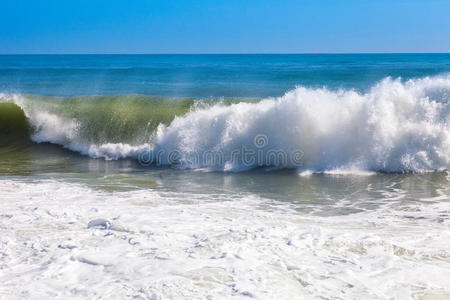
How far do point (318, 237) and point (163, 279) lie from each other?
186cm

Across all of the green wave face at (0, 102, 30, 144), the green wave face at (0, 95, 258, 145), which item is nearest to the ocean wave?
the green wave face at (0, 95, 258, 145)

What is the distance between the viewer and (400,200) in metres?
7.02

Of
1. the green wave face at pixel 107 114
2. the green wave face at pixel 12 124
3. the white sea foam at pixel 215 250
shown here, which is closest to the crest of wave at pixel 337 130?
the green wave face at pixel 107 114

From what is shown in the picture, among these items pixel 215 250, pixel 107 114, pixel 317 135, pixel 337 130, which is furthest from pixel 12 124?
pixel 215 250

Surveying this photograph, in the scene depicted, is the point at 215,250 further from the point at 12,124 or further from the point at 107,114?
the point at 12,124

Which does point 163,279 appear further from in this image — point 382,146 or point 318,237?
point 382,146

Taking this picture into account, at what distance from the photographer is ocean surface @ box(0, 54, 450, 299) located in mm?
4004

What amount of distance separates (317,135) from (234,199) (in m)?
3.91

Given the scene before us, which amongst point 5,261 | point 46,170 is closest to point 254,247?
point 5,261

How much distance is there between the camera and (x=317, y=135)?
404 inches

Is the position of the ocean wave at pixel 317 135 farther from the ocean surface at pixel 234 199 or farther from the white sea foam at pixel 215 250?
the white sea foam at pixel 215 250

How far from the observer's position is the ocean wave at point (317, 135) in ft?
31.3

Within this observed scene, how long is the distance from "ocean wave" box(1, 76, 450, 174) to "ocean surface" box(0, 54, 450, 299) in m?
0.03

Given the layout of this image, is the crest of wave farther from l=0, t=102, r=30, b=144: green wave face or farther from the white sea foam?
l=0, t=102, r=30, b=144: green wave face
